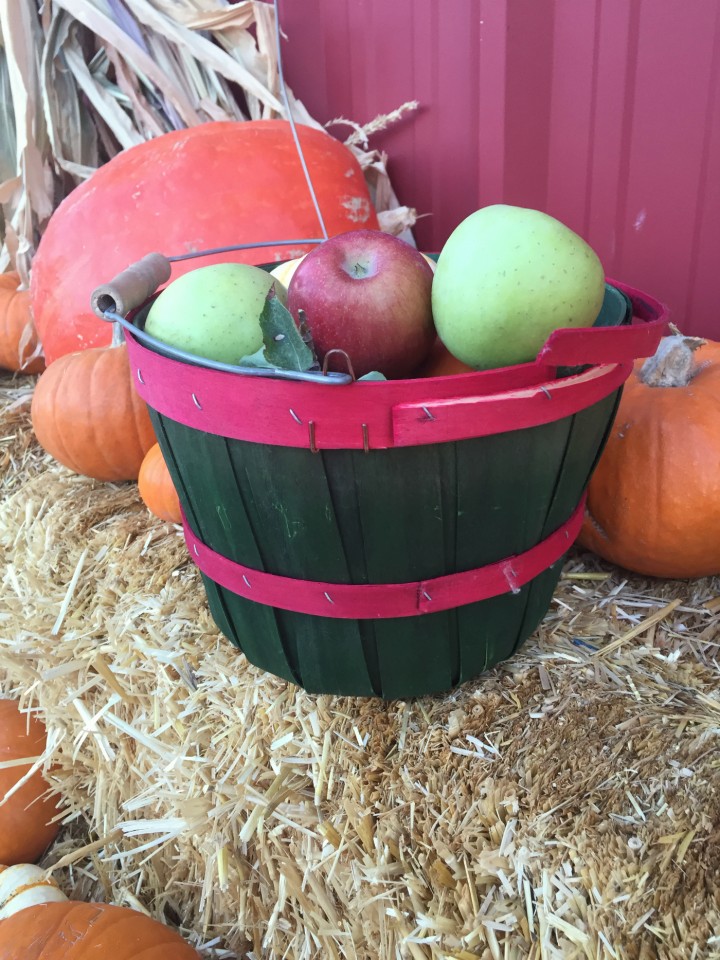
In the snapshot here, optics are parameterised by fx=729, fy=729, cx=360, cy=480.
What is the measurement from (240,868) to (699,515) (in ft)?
3.49

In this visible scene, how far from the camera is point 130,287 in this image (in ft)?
3.80

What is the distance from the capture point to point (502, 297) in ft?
3.33

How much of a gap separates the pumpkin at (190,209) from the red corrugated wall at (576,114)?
0.34 meters

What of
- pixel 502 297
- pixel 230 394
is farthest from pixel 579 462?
pixel 230 394

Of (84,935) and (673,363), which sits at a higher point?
(673,363)

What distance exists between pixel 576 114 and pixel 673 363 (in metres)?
0.90

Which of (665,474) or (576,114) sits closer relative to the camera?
(665,474)

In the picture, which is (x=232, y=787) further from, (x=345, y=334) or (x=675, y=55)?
(x=675, y=55)

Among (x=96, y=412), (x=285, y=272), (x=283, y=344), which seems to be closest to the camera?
(x=283, y=344)

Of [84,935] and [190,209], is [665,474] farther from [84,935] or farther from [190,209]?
[190,209]

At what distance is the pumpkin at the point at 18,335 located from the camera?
2.71m

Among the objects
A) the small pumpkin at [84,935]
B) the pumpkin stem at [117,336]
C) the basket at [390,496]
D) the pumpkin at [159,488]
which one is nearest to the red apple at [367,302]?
the basket at [390,496]

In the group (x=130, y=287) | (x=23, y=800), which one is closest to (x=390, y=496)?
(x=130, y=287)

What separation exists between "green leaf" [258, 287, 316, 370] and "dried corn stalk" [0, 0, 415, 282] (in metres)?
1.79
